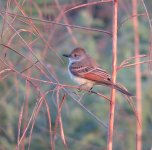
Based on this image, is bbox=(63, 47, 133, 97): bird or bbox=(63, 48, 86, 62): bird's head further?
bbox=(63, 48, 86, 62): bird's head

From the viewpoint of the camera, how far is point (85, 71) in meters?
5.16

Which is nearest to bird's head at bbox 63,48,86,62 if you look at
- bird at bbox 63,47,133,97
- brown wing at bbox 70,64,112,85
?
bird at bbox 63,47,133,97

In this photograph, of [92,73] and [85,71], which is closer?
[92,73]

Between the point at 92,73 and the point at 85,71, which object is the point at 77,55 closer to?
the point at 85,71

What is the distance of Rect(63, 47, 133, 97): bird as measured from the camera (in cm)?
456

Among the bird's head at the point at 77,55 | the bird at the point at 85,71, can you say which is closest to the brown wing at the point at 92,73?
the bird at the point at 85,71

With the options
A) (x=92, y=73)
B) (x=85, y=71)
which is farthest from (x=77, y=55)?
(x=92, y=73)

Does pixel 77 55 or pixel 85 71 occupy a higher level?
pixel 77 55

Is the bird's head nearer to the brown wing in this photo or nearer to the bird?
the bird

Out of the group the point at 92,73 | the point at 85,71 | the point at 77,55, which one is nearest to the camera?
the point at 92,73

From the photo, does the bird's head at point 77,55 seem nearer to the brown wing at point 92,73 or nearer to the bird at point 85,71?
the bird at point 85,71

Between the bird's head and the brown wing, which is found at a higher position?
the bird's head

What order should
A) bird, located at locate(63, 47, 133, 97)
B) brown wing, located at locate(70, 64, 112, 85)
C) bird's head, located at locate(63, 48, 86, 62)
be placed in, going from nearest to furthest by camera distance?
brown wing, located at locate(70, 64, 112, 85) < bird, located at locate(63, 47, 133, 97) < bird's head, located at locate(63, 48, 86, 62)

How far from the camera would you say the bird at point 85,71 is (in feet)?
15.0
